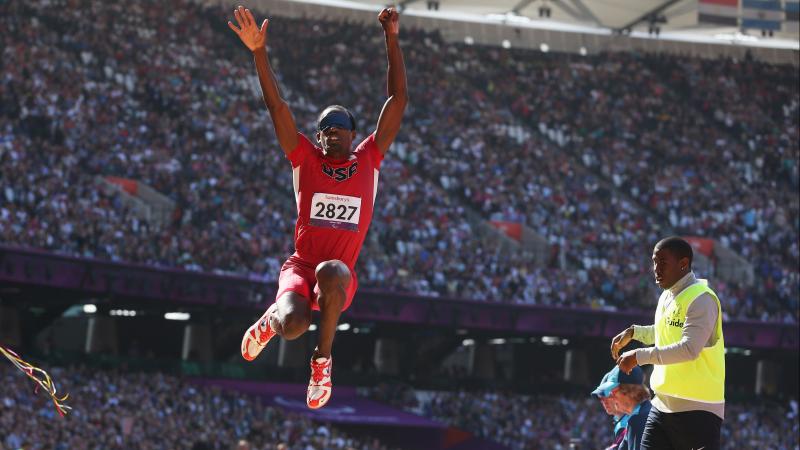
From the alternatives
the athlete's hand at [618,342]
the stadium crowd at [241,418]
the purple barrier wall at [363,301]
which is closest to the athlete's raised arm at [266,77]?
the athlete's hand at [618,342]

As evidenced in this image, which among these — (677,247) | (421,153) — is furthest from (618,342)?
(421,153)

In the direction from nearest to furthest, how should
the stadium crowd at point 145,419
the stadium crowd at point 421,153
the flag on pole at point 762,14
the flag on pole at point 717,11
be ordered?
the stadium crowd at point 145,419, the stadium crowd at point 421,153, the flag on pole at point 717,11, the flag on pole at point 762,14

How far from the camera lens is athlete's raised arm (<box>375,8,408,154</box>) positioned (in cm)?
833

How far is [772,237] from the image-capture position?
40.0 meters

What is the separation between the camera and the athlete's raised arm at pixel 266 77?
25.8 ft

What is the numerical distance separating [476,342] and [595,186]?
6.30 meters

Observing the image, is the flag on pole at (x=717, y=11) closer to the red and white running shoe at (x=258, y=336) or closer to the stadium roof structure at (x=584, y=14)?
the stadium roof structure at (x=584, y=14)

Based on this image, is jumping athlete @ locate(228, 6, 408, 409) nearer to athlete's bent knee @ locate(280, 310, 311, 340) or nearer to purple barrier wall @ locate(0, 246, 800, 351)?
athlete's bent knee @ locate(280, 310, 311, 340)

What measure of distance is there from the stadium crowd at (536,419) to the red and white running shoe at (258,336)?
23.4 meters

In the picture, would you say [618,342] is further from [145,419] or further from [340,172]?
[145,419]

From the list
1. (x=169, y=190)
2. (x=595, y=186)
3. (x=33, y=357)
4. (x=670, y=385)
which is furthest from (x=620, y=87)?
(x=670, y=385)

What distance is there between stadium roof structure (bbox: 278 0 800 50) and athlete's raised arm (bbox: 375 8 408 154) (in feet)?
116

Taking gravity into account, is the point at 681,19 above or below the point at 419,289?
above

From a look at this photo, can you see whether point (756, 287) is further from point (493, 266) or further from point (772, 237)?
point (493, 266)
